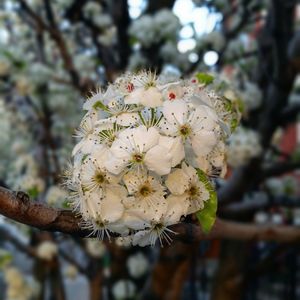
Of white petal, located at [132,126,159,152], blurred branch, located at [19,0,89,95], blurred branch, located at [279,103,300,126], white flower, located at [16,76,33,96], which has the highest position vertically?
white flower, located at [16,76,33,96]

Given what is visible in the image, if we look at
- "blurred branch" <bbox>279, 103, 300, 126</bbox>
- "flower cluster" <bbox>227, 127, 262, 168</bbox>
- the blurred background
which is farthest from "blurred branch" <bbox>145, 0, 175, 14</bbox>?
"flower cluster" <bbox>227, 127, 262, 168</bbox>

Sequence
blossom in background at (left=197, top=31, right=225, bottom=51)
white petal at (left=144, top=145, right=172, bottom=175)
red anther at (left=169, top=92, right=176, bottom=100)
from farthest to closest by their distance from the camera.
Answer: blossom in background at (left=197, top=31, right=225, bottom=51) → red anther at (left=169, top=92, right=176, bottom=100) → white petal at (left=144, top=145, right=172, bottom=175)

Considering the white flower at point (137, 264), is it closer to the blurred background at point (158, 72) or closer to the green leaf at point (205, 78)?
the blurred background at point (158, 72)

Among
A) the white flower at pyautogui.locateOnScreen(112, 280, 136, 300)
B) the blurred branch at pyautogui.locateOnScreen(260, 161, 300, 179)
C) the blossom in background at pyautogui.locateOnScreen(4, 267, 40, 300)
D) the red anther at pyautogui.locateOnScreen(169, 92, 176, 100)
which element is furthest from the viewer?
the blossom in background at pyautogui.locateOnScreen(4, 267, 40, 300)

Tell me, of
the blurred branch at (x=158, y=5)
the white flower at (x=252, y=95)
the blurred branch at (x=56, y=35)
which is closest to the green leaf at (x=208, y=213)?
the white flower at (x=252, y=95)

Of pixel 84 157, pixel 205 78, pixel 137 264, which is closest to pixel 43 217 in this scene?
pixel 84 157

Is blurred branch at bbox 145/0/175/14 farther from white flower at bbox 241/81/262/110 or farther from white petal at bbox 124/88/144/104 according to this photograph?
white petal at bbox 124/88/144/104

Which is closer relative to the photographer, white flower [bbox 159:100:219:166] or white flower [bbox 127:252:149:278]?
white flower [bbox 159:100:219:166]

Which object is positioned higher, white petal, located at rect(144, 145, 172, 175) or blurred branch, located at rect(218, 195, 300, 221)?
blurred branch, located at rect(218, 195, 300, 221)

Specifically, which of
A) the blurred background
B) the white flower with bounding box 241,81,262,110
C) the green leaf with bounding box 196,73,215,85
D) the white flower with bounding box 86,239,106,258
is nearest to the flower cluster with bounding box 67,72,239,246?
the green leaf with bounding box 196,73,215,85
